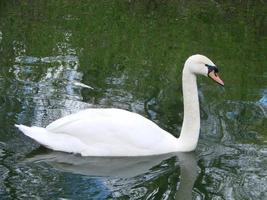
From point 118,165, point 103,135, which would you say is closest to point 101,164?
point 118,165

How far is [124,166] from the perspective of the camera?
20.5 ft

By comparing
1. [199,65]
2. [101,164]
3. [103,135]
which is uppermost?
[199,65]

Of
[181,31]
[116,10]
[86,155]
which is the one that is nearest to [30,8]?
[116,10]

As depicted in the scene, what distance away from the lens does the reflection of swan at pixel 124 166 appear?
19.5 feet

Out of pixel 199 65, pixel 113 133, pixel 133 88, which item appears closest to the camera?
pixel 113 133

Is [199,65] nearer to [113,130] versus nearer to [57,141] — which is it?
[113,130]

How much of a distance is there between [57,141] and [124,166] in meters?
0.72

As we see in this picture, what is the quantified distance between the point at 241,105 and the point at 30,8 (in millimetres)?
7414

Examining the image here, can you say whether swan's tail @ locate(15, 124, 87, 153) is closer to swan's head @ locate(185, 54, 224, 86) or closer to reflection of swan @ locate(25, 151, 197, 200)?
reflection of swan @ locate(25, 151, 197, 200)

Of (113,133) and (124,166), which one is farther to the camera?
(113,133)

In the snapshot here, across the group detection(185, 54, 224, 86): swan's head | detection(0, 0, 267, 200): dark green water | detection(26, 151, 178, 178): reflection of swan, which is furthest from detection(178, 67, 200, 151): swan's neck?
detection(26, 151, 178, 178): reflection of swan

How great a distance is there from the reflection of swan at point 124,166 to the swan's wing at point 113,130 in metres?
0.13

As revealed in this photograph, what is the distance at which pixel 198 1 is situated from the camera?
1622cm

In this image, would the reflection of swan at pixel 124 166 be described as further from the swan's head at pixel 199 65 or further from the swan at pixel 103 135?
the swan's head at pixel 199 65
